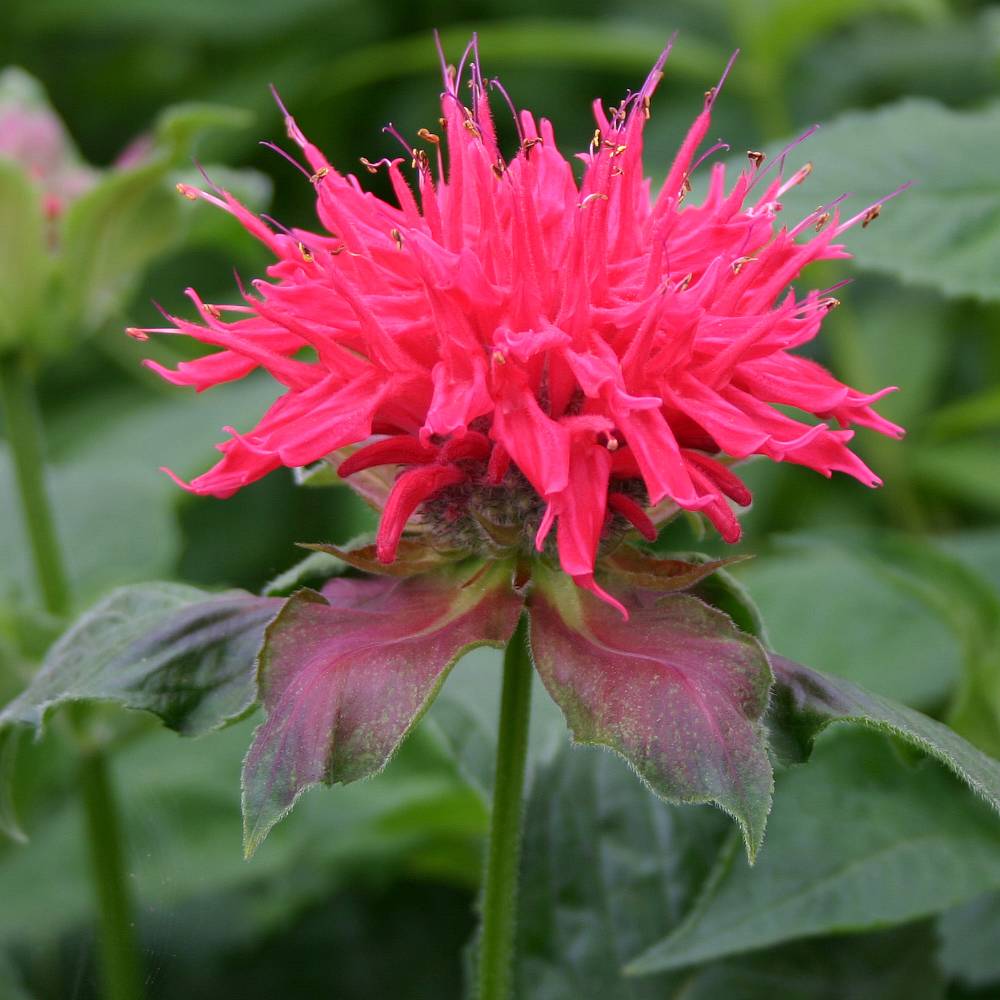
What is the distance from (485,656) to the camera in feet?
3.32

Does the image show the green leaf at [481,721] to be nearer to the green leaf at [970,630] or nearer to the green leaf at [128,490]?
the green leaf at [970,630]

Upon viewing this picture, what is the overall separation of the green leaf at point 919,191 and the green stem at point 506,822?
0.36m

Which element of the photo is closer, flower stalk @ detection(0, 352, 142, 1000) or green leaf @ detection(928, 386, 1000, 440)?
flower stalk @ detection(0, 352, 142, 1000)

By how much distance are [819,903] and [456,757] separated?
0.79ft

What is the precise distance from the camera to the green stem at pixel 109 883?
3.50 feet

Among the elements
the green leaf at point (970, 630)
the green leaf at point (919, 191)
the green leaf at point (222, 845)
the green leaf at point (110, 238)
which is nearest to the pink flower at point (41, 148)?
the green leaf at point (110, 238)

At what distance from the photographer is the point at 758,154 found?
730 mm

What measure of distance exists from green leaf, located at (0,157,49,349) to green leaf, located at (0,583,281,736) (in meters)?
0.44

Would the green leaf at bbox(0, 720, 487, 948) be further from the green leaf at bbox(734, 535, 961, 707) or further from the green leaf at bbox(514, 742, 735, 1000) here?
the green leaf at bbox(734, 535, 961, 707)

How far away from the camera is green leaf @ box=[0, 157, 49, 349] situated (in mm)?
1084

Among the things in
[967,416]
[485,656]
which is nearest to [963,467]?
[967,416]

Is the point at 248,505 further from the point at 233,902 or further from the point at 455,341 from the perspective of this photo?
the point at 455,341

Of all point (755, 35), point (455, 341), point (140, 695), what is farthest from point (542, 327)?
point (755, 35)

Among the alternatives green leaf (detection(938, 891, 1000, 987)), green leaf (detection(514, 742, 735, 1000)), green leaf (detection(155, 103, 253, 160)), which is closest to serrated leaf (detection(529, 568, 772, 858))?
green leaf (detection(514, 742, 735, 1000))
